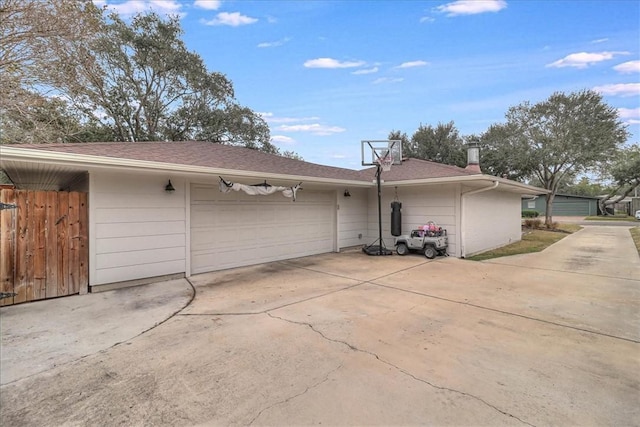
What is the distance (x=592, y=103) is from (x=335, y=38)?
1610 centimetres

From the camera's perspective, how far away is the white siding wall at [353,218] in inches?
389

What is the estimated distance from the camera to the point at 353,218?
1036 centimetres

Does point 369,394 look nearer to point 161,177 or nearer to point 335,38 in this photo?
point 161,177

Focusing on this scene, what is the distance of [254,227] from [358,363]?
18.0 ft

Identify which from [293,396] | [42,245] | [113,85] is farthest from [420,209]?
[113,85]

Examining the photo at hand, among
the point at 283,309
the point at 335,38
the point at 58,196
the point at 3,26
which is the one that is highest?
the point at 335,38

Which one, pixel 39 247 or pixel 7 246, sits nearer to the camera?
pixel 7 246

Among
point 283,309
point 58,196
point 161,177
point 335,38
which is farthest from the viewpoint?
point 335,38

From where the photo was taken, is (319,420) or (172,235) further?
(172,235)

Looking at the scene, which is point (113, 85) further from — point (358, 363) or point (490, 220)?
point (358, 363)

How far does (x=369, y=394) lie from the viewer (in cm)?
226

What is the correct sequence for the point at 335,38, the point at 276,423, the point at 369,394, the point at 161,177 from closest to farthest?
the point at 276,423, the point at 369,394, the point at 161,177, the point at 335,38

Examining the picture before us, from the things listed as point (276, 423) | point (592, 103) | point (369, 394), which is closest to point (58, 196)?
point (276, 423)

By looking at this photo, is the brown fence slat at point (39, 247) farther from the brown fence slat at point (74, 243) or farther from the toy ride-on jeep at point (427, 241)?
the toy ride-on jeep at point (427, 241)
